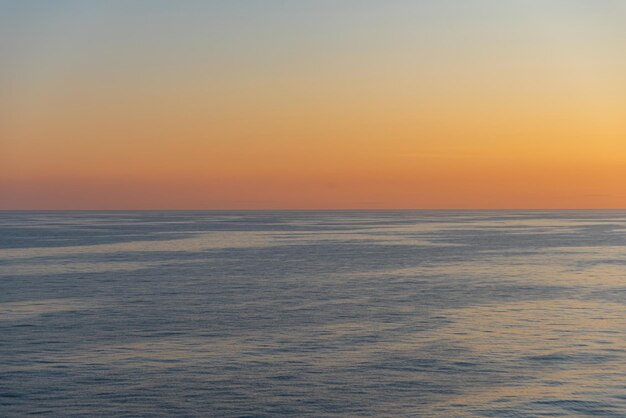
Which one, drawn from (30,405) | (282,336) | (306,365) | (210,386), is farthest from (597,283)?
(30,405)

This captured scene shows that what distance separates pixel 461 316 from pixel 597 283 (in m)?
20.6

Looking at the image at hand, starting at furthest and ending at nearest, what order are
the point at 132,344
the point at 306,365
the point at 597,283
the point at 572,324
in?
the point at 597,283 → the point at 572,324 → the point at 132,344 → the point at 306,365

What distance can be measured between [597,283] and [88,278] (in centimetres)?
3469

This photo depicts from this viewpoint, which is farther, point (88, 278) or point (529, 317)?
point (88, 278)

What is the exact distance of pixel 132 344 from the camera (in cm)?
3028

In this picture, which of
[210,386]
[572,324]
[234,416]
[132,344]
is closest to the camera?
[234,416]

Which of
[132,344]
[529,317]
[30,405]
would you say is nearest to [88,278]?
[132,344]

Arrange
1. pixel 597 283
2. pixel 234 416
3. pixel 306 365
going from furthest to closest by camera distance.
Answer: pixel 597 283 < pixel 306 365 < pixel 234 416

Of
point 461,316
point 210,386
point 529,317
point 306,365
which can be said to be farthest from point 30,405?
point 529,317

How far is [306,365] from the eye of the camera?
88.1 ft

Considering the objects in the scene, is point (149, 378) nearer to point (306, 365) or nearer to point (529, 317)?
point (306, 365)

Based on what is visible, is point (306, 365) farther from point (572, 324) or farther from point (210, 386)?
point (572, 324)

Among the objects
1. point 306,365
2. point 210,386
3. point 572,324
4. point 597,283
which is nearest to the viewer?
point 210,386

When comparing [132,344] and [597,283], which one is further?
[597,283]
